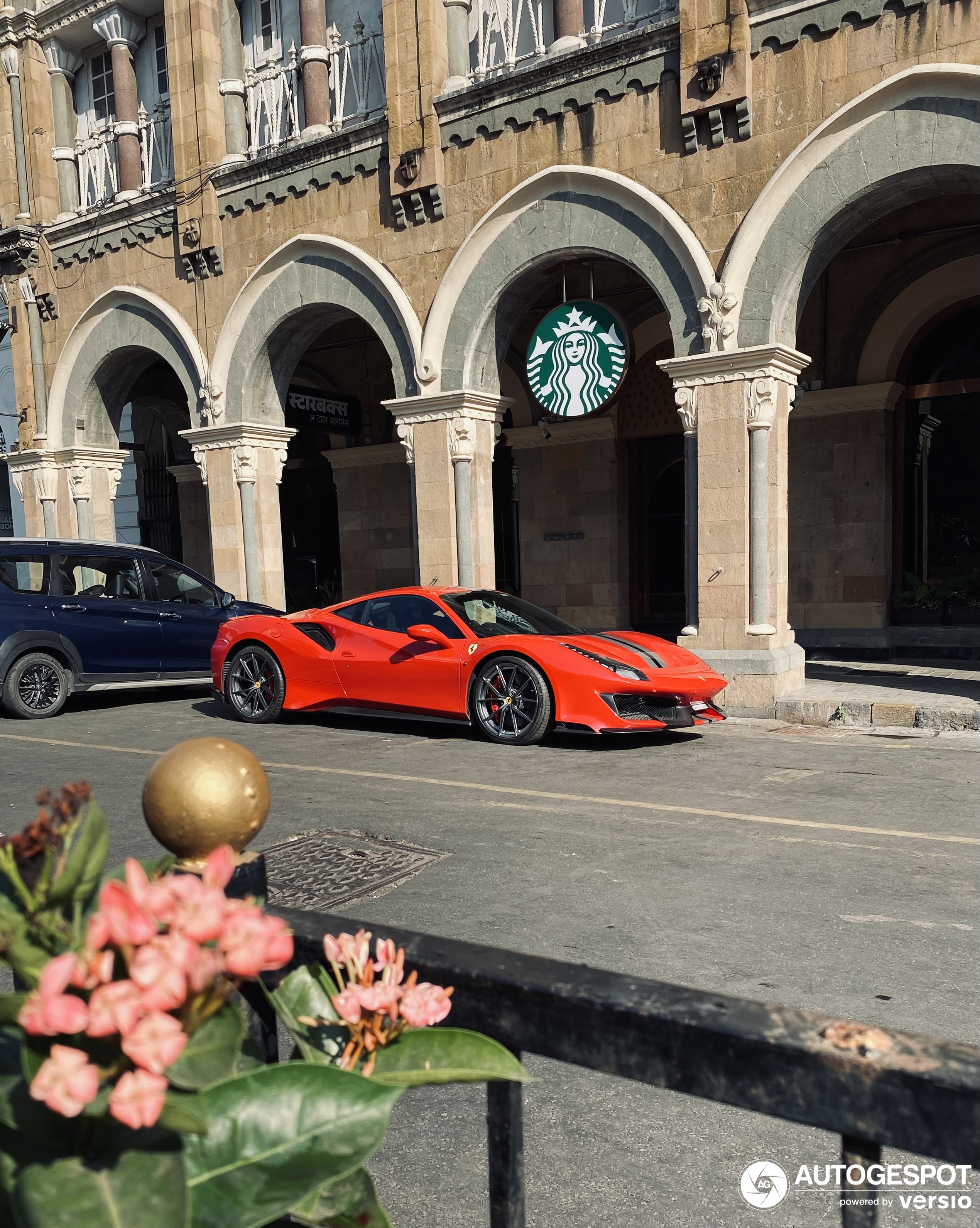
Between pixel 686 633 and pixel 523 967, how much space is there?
10376 millimetres

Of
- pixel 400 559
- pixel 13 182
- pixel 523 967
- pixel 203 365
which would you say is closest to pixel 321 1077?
pixel 523 967

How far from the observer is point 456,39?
13164 millimetres

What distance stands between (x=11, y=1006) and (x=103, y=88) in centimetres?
2113

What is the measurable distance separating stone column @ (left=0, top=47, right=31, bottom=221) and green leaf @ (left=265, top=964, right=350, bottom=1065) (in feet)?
66.5

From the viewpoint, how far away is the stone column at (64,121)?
18.0m

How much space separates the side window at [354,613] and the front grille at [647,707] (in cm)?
292

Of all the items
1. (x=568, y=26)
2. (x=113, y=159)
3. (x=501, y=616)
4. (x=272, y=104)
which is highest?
(x=113, y=159)

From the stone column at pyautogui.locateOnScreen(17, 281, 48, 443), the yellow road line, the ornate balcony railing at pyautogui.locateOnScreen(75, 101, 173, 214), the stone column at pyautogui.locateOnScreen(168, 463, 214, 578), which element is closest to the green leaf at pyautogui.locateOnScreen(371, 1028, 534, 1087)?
the yellow road line

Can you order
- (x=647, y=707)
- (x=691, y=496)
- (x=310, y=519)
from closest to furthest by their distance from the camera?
(x=647, y=707), (x=691, y=496), (x=310, y=519)

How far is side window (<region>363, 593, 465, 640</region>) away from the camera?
9.51m

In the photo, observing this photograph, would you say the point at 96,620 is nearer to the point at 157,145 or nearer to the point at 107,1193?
the point at 157,145

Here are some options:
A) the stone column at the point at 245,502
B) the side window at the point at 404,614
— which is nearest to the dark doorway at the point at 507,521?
the stone column at the point at 245,502

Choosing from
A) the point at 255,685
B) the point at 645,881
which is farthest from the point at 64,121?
the point at 645,881

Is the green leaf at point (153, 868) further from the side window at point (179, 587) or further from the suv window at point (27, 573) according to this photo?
the side window at point (179, 587)
